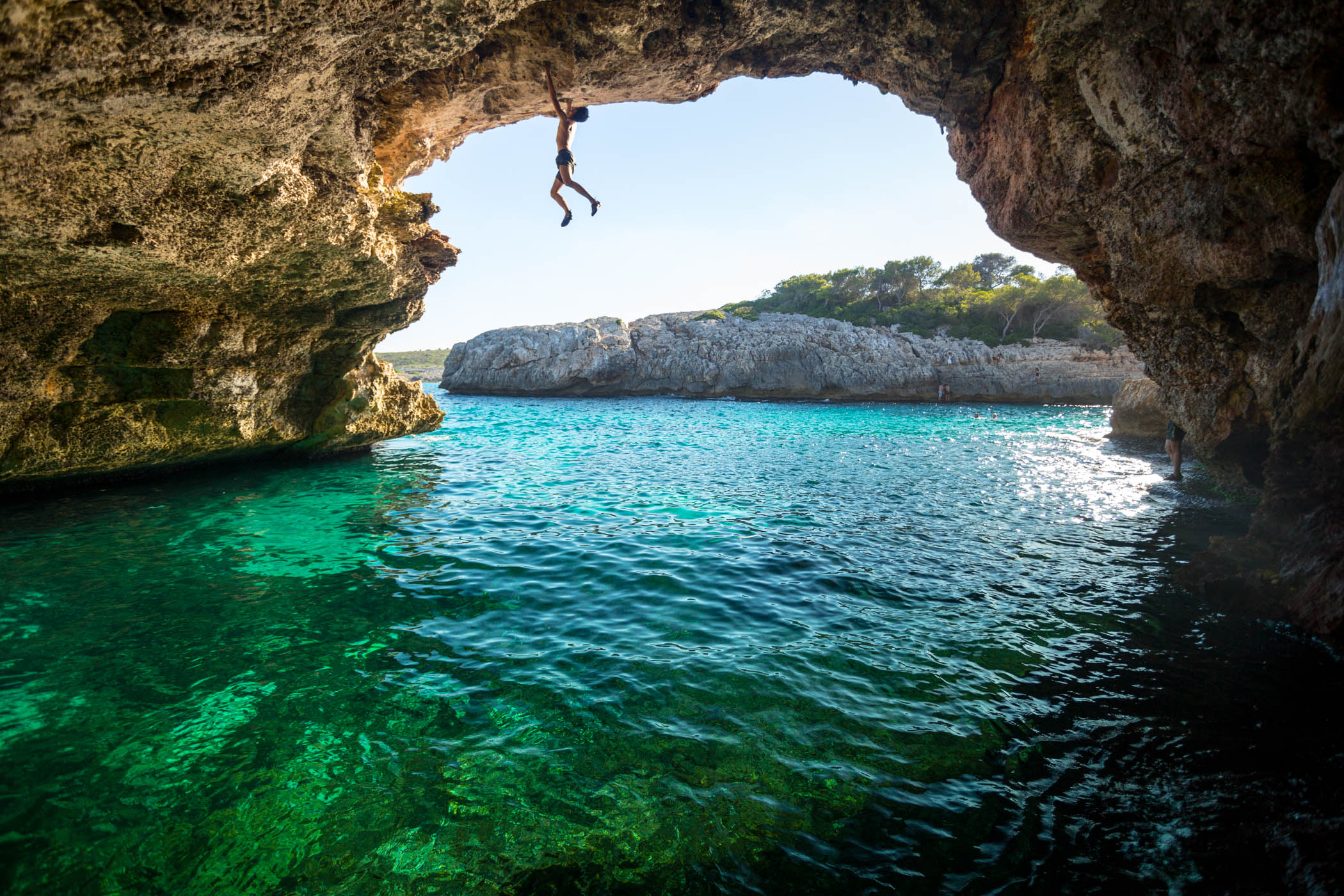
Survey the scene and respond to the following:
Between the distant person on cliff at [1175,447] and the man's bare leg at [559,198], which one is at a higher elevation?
the man's bare leg at [559,198]

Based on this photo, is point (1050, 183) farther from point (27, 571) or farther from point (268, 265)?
point (27, 571)

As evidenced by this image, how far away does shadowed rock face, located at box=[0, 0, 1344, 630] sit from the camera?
555 centimetres

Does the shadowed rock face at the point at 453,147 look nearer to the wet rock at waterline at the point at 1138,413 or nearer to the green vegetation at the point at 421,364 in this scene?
the wet rock at waterline at the point at 1138,413

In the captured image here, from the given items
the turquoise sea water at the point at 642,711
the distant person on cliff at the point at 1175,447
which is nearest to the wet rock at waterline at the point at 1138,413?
the distant person on cliff at the point at 1175,447

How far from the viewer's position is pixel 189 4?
4.18m

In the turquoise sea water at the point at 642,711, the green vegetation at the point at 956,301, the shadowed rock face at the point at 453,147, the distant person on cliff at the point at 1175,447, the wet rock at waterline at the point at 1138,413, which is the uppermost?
the green vegetation at the point at 956,301

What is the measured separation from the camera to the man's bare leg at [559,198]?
9703mm

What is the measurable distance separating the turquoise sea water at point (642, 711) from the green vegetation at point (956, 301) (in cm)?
4627

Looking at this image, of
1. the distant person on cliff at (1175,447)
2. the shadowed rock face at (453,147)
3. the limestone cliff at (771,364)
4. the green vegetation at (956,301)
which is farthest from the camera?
the green vegetation at (956,301)

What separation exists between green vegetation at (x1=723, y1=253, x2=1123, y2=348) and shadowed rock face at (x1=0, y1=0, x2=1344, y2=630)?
39665 mm

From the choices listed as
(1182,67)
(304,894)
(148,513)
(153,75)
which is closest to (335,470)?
(148,513)

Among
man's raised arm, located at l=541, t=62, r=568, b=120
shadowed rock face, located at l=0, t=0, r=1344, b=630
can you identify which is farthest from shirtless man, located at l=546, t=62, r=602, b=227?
shadowed rock face, located at l=0, t=0, r=1344, b=630

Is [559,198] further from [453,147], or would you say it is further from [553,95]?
[453,147]

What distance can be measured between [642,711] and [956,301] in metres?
69.4
